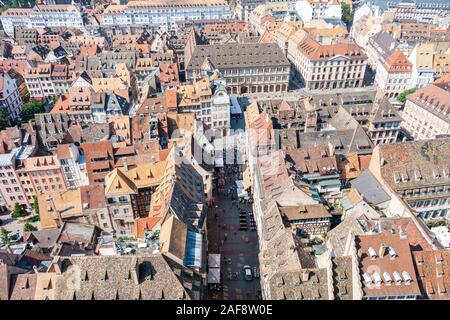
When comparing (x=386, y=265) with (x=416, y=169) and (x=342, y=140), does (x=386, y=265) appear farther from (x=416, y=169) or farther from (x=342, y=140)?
(x=342, y=140)

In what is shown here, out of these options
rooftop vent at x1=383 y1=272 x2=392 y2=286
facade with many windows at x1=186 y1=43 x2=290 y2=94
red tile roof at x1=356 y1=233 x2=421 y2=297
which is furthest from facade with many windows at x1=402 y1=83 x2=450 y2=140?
rooftop vent at x1=383 y1=272 x2=392 y2=286

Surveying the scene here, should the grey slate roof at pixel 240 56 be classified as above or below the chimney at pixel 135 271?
above

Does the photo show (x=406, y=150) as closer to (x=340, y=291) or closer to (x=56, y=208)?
(x=340, y=291)

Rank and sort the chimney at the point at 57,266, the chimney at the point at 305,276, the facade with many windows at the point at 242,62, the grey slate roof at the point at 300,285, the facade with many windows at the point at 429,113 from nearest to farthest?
the chimney at the point at 57,266, the grey slate roof at the point at 300,285, the chimney at the point at 305,276, the facade with many windows at the point at 429,113, the facade with many windows at the point at 242,62

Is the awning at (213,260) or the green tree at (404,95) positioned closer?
the awning at (213,260)

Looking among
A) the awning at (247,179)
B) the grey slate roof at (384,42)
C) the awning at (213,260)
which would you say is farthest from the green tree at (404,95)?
the awning at (213,260)

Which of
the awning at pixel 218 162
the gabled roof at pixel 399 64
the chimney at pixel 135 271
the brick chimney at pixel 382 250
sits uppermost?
the gabled roof at pixel 399 64

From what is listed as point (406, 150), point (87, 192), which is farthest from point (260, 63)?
point (87, 192)

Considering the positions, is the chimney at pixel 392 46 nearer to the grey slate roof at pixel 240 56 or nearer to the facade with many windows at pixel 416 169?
the grey slate roof at pixel 240 56
